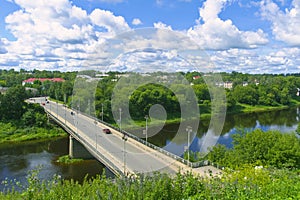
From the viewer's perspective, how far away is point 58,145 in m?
35.8

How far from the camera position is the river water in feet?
80.1

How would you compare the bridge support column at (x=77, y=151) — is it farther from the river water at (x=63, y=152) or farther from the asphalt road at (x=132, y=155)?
the asphalt road at (x=132, y=155)

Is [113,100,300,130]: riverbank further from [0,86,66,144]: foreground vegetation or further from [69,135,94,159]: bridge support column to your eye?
[0,86,66,144]: foreground vegetation

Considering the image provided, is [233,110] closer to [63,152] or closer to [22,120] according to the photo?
[63,152]

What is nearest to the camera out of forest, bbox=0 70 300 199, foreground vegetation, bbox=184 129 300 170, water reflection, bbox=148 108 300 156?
forest, bbox=0 70 300 199

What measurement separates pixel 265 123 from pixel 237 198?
45.2m

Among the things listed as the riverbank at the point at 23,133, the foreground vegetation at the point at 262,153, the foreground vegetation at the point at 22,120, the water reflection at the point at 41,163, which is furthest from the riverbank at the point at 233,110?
the foreground vegetation at the point at 262,153

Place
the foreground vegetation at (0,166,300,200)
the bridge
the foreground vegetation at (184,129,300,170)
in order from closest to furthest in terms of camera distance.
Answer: the foreground vegetation at (0,166,300,200)
the bridge
the foreground vegetation at (184,129,300,170)

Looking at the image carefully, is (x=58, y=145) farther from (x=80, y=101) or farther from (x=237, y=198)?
(x=237, y=198)

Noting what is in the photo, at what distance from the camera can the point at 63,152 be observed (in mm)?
32062

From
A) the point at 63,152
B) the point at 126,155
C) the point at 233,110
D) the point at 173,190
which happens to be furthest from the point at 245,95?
the point at 173,190

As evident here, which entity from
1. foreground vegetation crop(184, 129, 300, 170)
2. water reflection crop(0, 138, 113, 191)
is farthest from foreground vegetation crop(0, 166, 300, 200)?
water reflection crop(0, 138, 113, 191)

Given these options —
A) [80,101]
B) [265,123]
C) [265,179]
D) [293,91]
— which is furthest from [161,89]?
[293,91]

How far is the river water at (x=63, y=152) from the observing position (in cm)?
2443
